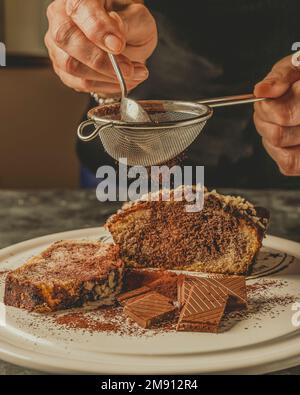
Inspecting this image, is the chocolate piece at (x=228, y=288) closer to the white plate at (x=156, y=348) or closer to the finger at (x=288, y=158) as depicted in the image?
the white plate at (x=156, y=348)

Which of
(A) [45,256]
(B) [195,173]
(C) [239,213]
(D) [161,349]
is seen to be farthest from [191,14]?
(D) [161,349]

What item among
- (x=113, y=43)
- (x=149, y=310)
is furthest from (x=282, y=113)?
(x=149, y=310)

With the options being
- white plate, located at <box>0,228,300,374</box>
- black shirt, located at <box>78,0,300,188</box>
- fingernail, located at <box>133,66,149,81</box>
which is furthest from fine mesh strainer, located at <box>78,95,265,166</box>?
black shirt, located at <box>78,0,300,188</box>

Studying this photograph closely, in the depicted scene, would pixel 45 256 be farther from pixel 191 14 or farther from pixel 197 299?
pixel 191 14

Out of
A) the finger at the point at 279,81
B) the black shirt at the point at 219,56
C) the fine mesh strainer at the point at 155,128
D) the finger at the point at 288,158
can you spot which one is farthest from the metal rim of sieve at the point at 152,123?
the black shirt at the point at 219,56

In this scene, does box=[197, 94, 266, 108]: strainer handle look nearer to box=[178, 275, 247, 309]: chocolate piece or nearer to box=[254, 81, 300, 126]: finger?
box=[254, 81, 300, 126]: finger

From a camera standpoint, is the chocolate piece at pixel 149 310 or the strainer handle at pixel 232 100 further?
the strainer handle at pixel 232 100
